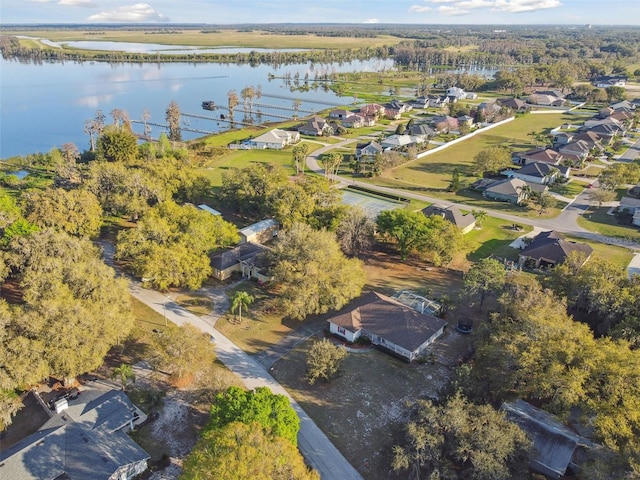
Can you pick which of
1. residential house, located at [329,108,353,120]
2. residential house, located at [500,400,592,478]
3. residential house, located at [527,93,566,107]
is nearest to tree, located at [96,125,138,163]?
residential house, located at [329,108,353,120]

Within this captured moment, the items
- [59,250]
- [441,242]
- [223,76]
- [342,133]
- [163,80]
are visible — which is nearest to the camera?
[59,250]

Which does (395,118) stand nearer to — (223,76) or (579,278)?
(579,278)

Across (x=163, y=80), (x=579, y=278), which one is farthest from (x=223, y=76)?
(x=579, y=278)

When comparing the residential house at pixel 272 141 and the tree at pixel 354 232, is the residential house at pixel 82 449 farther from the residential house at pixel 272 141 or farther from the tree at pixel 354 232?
the residential house at pixel 272 141

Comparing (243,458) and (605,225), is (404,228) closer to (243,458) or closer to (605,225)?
(605,225)

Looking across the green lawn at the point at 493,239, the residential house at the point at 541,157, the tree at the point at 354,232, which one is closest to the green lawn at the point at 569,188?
the residential house at the point at 541,157

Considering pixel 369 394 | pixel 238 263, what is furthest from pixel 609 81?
pixel 369 394

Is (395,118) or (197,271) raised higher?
(395,118)
